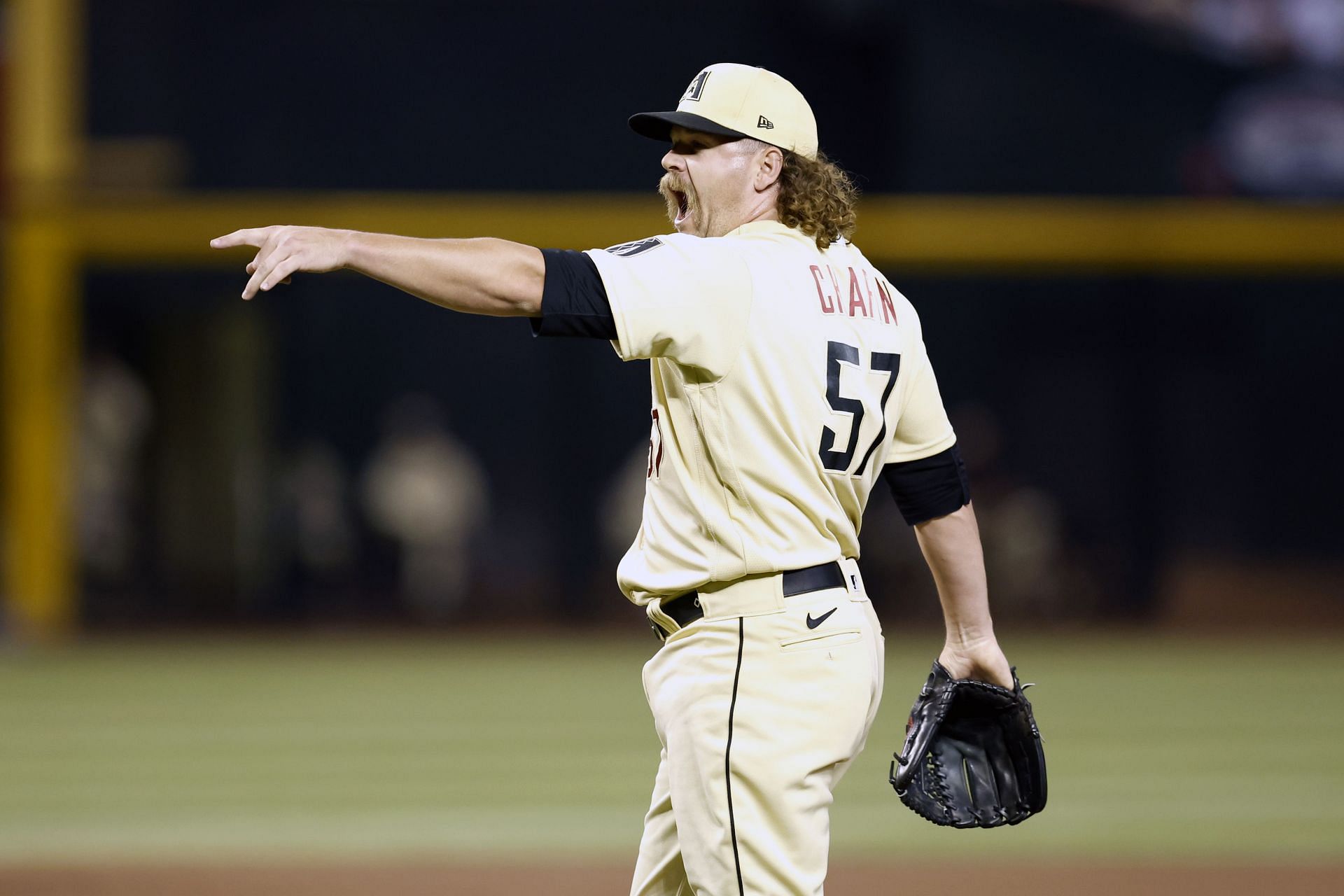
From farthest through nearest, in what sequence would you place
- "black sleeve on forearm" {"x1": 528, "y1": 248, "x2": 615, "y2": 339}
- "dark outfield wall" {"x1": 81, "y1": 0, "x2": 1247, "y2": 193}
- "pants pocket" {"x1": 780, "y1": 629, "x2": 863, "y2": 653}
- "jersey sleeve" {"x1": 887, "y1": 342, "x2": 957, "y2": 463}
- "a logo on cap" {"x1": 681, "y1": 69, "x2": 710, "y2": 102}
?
"dark outfield wall" {"x1": 81, "y1": 0, "x2": 1247, "y2": 193} < "jersey sleeve" {"x1": 887, "y1": 342, "x2": 957, "y2": 463} < "a logo on cap" {"x1": 681, "y1": 69, "x2": 710, "y2": 102} < "pants pocket" {"x1": 780, "y1": 629, "x2": 863, "y2": 653} < "black sleeve on forearm" {"x1": 528, "y1": 248, "x2": 615, "y2": 339}

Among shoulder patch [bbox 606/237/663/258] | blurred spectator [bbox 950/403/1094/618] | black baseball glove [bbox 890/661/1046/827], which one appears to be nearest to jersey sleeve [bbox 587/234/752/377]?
shoulder patch [bbox 606/237/663/258]

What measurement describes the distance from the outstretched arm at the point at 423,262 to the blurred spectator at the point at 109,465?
1485 centimetres

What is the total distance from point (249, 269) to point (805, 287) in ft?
3.39

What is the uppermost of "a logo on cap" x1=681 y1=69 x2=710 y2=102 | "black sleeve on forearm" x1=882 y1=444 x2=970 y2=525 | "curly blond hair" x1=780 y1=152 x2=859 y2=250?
"a logo on cap" x1=681 y1=69 x2=710 y2=102

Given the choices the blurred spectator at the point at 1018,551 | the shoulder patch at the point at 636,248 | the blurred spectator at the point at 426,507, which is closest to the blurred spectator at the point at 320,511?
the blurred spectator at the point at 426,507

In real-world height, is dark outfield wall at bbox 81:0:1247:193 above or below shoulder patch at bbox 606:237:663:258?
above

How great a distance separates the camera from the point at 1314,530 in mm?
18344

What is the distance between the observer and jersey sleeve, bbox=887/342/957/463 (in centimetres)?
364

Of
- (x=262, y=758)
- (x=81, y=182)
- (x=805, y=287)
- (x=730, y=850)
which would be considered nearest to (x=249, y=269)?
(x=805, y=287)

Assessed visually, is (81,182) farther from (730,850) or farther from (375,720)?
(730,850)

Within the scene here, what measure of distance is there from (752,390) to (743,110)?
561 millimetres

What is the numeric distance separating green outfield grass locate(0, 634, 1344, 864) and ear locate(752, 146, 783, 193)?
431 centimetres

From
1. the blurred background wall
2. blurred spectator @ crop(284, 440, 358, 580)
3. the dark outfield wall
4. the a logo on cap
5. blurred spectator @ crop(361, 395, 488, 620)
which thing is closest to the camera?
the a logo on cap

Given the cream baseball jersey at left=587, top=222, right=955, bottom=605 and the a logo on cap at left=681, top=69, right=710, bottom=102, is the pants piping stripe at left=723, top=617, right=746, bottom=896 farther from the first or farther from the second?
the a logo on cap at left=681, top=69, right=710, bottom=102
